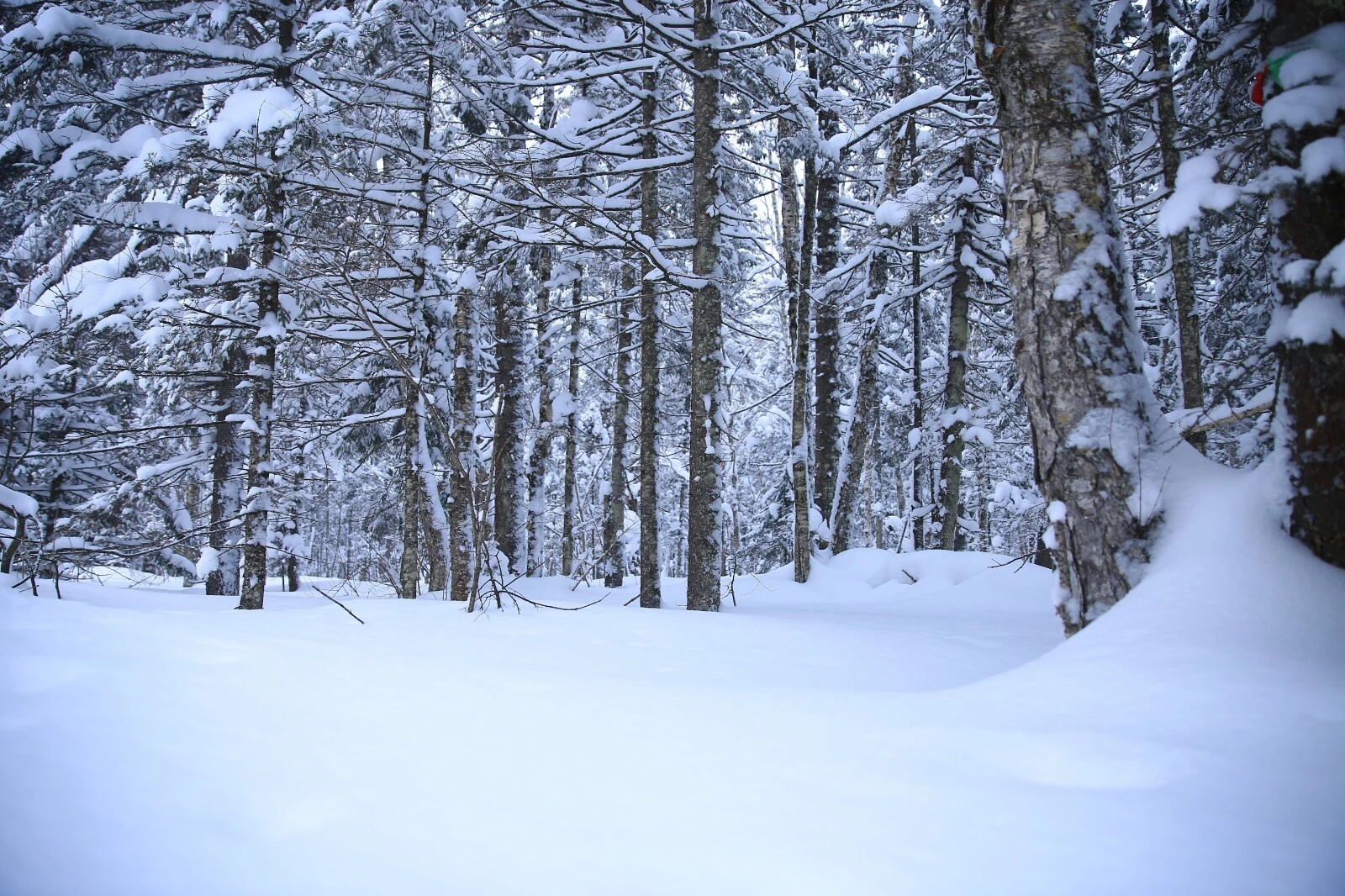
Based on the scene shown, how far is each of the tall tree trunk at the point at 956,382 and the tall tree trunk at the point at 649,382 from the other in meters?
5.73

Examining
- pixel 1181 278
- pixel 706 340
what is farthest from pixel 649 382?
pixel 1181 278

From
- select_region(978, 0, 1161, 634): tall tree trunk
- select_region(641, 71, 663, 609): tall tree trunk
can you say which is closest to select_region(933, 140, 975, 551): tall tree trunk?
select_region(641, 71, 663, 609): tall tree trunk

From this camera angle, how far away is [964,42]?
36.9ft

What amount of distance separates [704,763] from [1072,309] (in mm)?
2754

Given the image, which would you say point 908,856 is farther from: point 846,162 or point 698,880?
point 846,162

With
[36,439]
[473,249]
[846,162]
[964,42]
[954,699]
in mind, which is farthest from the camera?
[846,162]

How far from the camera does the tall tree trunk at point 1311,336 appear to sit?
2.42 metres

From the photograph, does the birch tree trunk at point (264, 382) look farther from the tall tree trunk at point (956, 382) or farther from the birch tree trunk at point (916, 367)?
the birch tree trunk at point (916, 367)

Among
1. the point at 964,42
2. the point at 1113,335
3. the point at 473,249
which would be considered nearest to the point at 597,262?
the point at 473,249

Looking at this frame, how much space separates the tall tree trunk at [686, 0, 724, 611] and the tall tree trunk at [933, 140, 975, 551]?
602cm

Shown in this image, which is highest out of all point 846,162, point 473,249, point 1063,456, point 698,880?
point 846,162

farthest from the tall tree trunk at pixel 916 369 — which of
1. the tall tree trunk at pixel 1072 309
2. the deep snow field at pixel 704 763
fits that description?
the deep snow field at pixel 704 763

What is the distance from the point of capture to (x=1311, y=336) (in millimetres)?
2492

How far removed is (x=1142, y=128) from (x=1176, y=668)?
1218 centimetres
